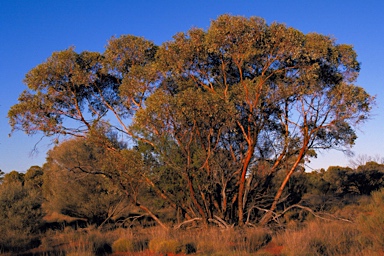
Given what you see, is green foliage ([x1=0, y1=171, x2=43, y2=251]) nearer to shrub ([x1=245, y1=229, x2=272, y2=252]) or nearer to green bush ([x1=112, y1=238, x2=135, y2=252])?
green bush ([x1=112, y1=238, x2=135, y2=252])

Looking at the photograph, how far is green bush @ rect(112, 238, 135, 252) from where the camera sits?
1286cm

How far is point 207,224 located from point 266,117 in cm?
508

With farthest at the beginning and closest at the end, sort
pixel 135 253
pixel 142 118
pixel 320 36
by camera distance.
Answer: pixel 320 36 < pixel 142 118 < pixel 135 253

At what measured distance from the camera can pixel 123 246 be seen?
13.0m

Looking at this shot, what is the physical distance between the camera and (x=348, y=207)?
24.0m

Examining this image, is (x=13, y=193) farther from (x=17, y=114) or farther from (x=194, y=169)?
(x=194, y=169)

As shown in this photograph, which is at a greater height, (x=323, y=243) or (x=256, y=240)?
(x=256, y=240)

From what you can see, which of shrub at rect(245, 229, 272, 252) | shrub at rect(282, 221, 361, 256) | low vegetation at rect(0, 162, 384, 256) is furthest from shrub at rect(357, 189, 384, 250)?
shrub at rect(245, 229, 272, 252)

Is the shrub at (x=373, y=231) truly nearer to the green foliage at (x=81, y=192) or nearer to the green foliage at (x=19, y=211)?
the green foliage at (x=19, y=211)

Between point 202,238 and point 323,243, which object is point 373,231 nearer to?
point 323,243

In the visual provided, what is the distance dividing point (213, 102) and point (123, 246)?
237 inches

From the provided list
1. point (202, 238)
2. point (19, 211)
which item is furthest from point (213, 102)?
point (19, 211)

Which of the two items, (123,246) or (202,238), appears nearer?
(123,246)

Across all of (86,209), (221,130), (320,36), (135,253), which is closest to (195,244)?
(135,253)
